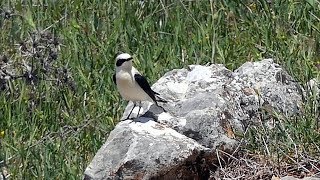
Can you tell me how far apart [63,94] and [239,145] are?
6.42 feet

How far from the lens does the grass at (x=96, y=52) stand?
636cm

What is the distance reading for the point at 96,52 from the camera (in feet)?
25.9

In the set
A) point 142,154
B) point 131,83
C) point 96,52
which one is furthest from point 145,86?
point 96,52

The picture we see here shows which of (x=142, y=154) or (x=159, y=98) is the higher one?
(x=159, y=98)

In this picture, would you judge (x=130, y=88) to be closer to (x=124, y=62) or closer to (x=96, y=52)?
(x=124, y=62)

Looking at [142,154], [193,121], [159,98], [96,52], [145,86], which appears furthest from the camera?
[96,52]

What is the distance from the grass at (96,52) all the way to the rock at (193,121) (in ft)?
1.00

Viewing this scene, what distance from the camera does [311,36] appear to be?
784 cm

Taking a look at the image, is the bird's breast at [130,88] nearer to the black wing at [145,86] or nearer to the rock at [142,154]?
the black wing at [145,86]

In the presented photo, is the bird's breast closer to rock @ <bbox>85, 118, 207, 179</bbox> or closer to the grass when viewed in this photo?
rock @ <bbox>85, 118, 207, 179</bbox>

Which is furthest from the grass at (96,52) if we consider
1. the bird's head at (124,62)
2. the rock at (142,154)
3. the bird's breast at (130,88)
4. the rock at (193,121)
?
the bird's head at (124,62)

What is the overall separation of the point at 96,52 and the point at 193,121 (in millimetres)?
2364

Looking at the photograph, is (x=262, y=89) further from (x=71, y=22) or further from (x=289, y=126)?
(x=71, y=22)

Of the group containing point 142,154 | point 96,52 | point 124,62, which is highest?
point 124,62
